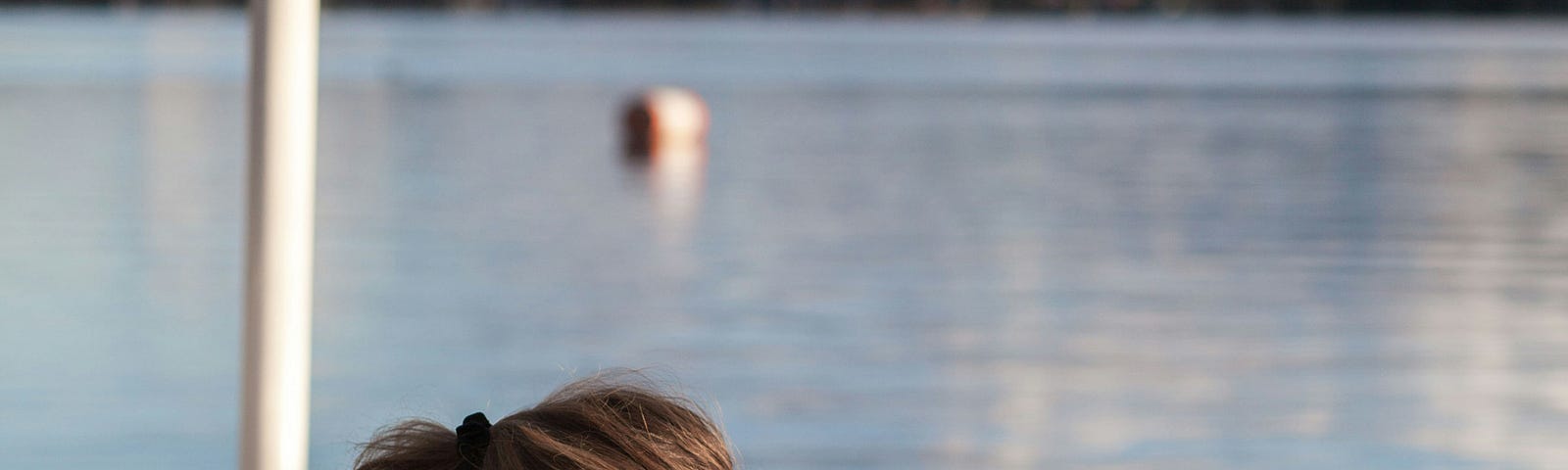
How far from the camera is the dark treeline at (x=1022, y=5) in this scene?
71.1m

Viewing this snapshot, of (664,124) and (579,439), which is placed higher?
(579,439)

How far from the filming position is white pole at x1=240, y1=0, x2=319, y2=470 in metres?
0.73

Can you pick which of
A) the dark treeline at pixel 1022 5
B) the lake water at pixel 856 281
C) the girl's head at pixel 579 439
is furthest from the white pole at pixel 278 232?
the dark treeline at pixel 1022 5

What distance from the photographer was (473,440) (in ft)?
2.91

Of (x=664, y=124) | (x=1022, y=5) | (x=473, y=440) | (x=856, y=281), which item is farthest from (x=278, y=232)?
(x=1022, y=5)

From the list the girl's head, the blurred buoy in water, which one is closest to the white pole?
the girl's head

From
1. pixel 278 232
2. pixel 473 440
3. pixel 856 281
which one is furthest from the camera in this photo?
pixel 856 281

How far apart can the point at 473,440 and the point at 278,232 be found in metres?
0.18

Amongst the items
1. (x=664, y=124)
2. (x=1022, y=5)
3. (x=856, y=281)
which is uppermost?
(x=1022, y=5)

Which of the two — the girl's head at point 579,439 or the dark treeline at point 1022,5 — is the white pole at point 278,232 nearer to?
the girl's head at point 579,439

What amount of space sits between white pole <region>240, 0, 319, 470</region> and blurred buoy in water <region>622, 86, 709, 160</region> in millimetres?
12410

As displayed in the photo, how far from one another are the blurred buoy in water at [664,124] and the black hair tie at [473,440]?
483 inches

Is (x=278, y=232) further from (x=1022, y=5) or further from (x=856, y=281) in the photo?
(x=1022, y=5)

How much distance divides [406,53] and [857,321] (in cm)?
2765
